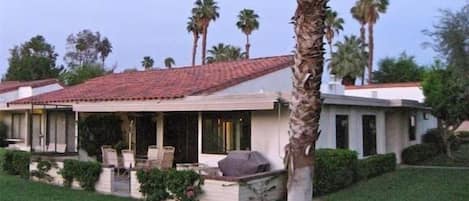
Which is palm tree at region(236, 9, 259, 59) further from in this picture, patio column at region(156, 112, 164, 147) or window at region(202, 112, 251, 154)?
window at region(202, 112, 251, 154)

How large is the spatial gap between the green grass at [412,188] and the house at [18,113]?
20.1 metres

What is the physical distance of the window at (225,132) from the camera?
19156 millimetres

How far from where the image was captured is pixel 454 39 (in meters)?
14.9

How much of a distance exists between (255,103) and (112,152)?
6368 mm

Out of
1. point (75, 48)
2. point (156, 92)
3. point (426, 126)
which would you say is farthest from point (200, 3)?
point (156, 92)

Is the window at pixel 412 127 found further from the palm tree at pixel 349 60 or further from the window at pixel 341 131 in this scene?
the palm tree at pixel 349 60

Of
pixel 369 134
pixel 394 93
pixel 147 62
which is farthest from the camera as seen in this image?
pixel 147 62

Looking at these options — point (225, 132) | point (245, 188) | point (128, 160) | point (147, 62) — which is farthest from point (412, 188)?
point (147, 62)

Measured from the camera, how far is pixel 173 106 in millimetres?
19234

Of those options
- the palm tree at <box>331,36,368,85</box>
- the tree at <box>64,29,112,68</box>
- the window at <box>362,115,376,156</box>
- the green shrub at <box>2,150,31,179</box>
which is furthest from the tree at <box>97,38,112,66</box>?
the window at <box>362,115,376,156</box>

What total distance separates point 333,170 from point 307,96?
9.84 m

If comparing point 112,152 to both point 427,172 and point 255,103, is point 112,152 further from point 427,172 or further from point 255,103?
point 427,172

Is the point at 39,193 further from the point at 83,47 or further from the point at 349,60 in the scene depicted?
the point at 83,47

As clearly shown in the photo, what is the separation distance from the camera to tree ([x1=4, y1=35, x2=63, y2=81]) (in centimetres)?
7394
